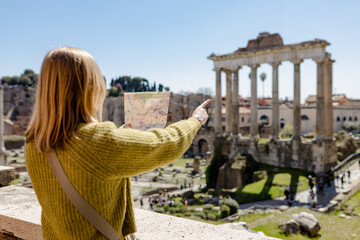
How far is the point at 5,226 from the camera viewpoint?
270cm

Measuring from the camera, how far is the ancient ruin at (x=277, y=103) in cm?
1981

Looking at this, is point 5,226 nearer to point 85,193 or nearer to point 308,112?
point 85,193

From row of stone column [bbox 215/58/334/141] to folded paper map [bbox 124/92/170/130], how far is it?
65.0ft

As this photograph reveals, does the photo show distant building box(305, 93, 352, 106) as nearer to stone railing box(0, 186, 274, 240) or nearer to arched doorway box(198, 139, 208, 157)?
arched doorway box(198, 139, 208, 157)

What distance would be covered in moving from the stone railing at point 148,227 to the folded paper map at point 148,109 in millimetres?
843

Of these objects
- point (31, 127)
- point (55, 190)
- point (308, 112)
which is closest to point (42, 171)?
point (55, 190)

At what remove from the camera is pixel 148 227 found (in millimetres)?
2430

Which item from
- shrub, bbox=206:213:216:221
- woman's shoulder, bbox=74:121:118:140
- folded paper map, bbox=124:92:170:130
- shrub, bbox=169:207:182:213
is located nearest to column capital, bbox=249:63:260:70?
shrub, bbox=169:207:182:213

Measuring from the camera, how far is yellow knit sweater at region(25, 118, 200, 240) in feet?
4.46

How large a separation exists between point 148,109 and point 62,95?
21.7 inches

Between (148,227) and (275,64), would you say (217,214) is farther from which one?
(148,227)

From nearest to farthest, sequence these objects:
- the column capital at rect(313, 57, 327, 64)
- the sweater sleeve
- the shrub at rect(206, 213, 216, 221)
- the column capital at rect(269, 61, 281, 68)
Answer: the sweater sleeve < the shrub at rect(206, 213, 216, 221) < the column capital at rect(313, 57, 327, 64) < the column capital at rect(269, 61, 281, 68)

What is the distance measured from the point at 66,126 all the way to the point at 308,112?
145 feet

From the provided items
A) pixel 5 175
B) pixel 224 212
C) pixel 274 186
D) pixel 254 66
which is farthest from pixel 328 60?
pixel 5 175
